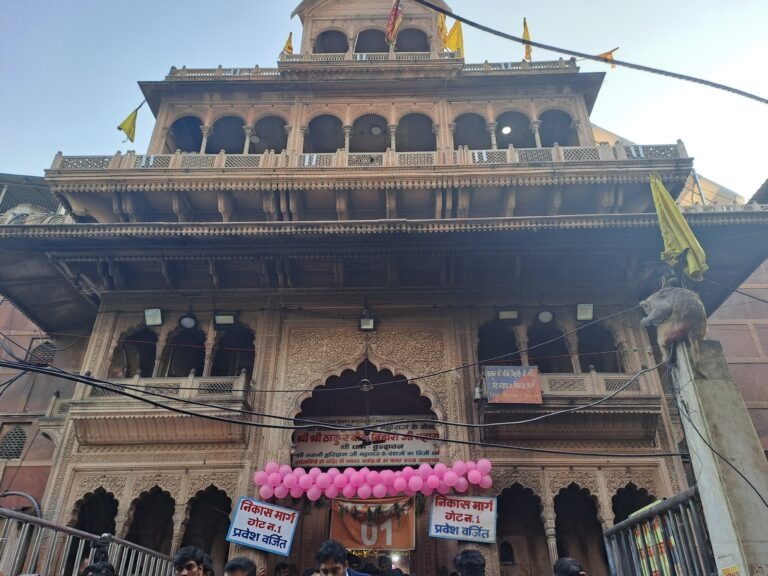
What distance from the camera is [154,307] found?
38.0 ft

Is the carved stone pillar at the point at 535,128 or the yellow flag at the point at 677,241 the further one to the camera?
the carved stone pillar at the point at 535,128

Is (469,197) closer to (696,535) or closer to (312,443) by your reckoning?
(312,443)

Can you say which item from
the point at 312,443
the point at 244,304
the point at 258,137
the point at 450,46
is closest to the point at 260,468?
the point at 312,443

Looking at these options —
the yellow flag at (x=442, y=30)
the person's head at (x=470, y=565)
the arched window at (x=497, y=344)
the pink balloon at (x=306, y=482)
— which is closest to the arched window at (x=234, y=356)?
the pink balloon at (x=306, y=482)

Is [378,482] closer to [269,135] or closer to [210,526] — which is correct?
[210,526]

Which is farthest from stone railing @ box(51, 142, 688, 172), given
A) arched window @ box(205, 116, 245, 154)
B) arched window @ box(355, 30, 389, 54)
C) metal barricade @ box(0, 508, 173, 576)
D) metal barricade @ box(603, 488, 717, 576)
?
metal barricade @ box(603, 488, 717, 576)

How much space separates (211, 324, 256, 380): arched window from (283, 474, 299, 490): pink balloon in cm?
363

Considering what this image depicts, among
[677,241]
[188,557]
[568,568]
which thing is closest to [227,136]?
[677,241]

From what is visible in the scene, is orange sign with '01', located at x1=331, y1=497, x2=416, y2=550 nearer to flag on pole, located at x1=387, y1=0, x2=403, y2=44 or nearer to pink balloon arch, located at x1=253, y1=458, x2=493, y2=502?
pink balloon arch, located at x1=253, y1=458, x2=493, y2=502

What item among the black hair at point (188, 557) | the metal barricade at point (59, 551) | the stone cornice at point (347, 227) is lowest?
the black hair at point (188, 557)

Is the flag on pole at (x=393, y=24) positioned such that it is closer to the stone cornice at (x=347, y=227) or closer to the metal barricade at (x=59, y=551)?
the stone cornice at (x=347, y=227)

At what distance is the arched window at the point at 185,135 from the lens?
14.8 meters

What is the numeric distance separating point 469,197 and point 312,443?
6395 mm

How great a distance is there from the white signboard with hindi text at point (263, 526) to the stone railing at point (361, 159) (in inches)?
282
